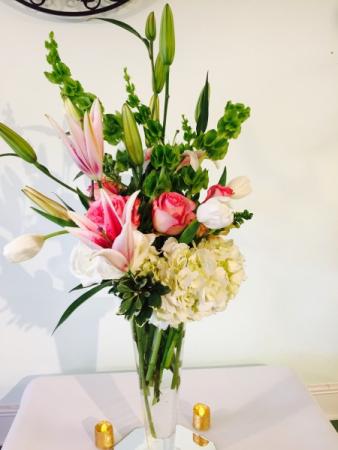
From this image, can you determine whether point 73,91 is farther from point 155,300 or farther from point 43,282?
point 43,282

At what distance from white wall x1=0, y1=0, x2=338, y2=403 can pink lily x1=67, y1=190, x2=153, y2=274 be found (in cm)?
55

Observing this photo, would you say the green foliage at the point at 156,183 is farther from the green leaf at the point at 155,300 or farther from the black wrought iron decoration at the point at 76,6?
the black wrought iron decoration at the point at 76,6

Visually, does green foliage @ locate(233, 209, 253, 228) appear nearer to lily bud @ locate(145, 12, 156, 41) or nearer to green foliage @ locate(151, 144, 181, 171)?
green foliage @ locate(151, 144, 181, 171)

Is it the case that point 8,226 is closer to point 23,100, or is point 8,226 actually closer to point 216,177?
point 23,100

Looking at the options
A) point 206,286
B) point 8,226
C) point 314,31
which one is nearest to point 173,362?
point 206,286

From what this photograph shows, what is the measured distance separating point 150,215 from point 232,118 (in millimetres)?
200

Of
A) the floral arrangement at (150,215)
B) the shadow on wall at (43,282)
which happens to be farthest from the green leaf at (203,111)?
the shadow on wall at (43,282)

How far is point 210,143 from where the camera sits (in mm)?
626

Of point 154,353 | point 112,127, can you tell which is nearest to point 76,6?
point 112,127

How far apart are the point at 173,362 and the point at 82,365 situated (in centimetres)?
57

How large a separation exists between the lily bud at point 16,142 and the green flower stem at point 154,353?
0.37 meters

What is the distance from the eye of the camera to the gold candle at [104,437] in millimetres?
896

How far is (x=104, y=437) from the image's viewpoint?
896 mm

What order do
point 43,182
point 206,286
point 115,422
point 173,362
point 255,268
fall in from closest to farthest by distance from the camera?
1. point 206,286
2. point 173,362
3. point 115,422
4. point 43,182
5. point 255,268
